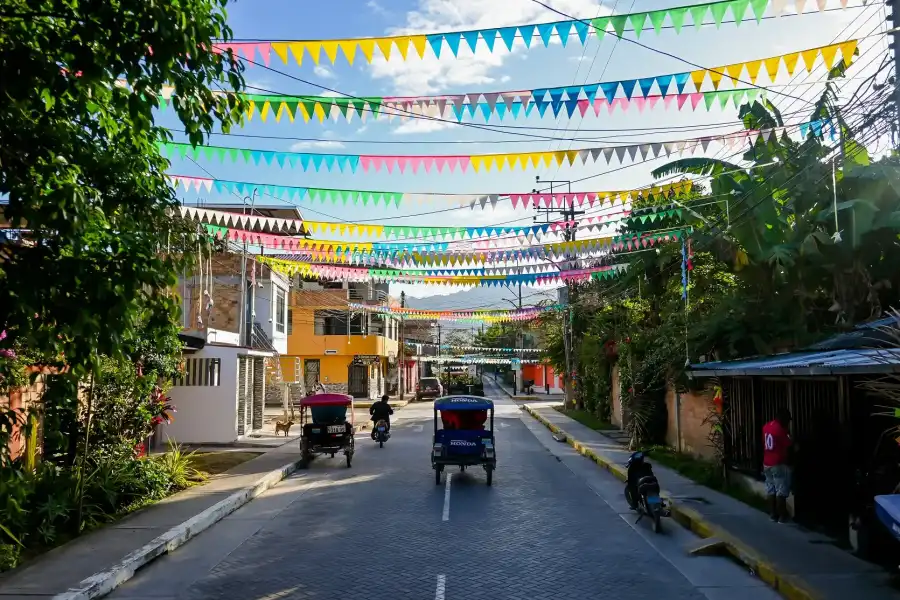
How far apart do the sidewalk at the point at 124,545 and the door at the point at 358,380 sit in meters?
39.0

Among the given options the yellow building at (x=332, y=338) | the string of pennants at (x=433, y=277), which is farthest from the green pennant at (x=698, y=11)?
the yellow building at (x=332, y=338)

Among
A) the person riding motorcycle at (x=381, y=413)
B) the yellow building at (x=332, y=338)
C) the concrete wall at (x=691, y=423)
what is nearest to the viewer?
the concrete wall at (x=691, y=423)

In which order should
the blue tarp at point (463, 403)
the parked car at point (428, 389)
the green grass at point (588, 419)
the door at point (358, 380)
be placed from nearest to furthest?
the blue tarp at point (463, 403)
the green grass at point (588, 419)
the door at point (358, 380)
the parked car at point (428, 389)

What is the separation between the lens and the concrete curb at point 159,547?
27.3 ft

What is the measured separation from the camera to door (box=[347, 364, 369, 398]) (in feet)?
182

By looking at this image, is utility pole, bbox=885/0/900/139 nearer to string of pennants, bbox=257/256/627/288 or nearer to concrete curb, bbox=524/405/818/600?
concrete curb, bbox=524/405/818/600

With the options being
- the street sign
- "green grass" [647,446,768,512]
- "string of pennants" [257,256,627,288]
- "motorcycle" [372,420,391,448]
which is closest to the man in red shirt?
"green grass" [647,446,768,512]

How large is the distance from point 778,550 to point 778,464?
6.87 ft

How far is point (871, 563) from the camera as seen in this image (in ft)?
29.6

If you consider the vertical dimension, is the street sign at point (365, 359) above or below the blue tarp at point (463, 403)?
above

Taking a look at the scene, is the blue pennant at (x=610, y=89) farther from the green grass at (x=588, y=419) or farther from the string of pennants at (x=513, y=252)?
the green grass at (x=588, y=419)

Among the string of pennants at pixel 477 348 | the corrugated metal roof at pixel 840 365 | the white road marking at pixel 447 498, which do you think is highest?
the string of pennants at pixel 477 348

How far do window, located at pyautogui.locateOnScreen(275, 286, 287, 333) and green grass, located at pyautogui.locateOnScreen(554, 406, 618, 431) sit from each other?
15.2 metres

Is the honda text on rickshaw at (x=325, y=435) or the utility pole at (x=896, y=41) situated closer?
the utility pole at (x=896, y=41)
